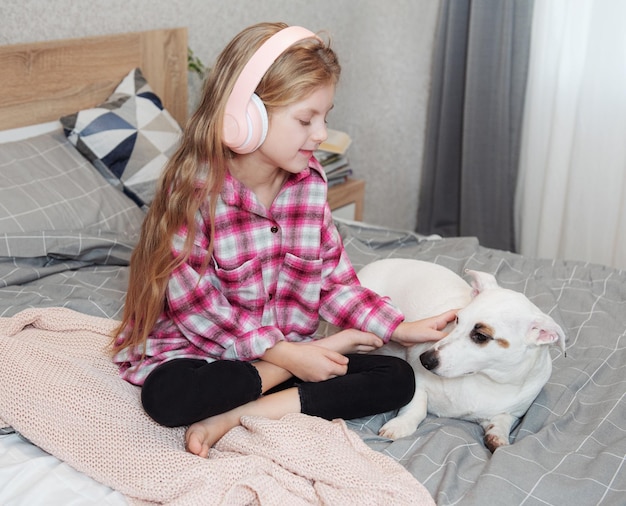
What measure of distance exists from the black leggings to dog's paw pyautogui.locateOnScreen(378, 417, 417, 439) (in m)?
0.04

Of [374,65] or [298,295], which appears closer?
[298,295]

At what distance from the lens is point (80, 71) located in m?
2.30

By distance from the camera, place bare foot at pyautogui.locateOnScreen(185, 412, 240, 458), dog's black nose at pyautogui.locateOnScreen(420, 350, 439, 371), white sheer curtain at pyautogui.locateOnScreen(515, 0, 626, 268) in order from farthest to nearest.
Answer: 1. white sheer curtain at pyautogui.locateOnScreen(515, 0, 626, 268)
2. dog's black nose at pyautogui.locateOnScreen(420, 350, 439, 371)
3. bare foot at pyautogui.locateOnScreen(185, 412, 240, 458)

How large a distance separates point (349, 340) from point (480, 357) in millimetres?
290

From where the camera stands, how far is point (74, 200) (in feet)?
6.71

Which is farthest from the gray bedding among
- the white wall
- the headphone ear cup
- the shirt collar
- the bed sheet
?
the white wall

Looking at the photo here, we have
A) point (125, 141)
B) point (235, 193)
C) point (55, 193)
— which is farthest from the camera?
point (125, 141)

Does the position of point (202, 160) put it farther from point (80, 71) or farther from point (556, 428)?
point (80, 71)

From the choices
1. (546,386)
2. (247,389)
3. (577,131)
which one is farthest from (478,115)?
(247,389)

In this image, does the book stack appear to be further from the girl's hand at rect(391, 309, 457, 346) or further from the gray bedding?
the girl's hand at rect(391, 309, 457, 346)

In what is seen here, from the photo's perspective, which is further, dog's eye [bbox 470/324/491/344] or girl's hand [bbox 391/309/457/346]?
girl's hand [bbox 391/309/457/346]

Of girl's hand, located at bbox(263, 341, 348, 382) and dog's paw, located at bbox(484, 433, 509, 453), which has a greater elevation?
girl's hand, located at bbox(263, 341, 348, 382)

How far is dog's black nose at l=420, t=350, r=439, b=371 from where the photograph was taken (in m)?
1.45

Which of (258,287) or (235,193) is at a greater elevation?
(235,193)
